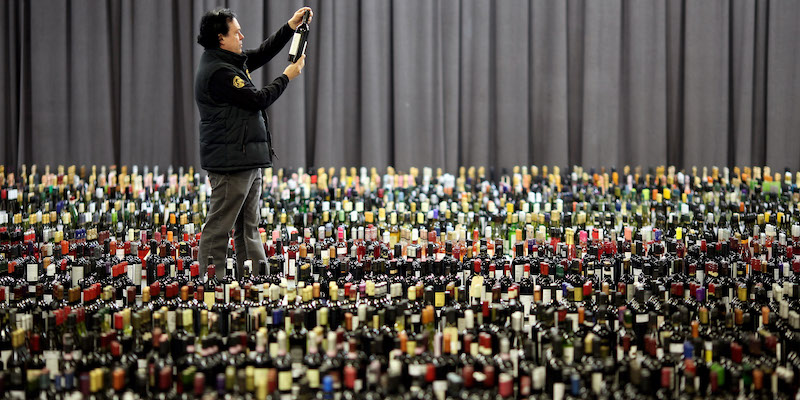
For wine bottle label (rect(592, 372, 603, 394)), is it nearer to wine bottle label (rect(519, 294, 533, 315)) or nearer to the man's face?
wine bottle label (rect(519, 294, 533, 315))

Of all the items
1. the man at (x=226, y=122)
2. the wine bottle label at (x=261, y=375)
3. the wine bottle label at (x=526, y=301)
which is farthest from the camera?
the man at (x=226, y=122)

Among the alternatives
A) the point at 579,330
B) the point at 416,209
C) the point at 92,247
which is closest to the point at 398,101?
the point at 416,209

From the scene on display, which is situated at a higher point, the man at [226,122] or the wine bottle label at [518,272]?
the man at [226,122]

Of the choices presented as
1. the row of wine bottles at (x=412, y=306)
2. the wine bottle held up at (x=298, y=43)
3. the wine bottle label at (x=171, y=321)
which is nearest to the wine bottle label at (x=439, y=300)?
the row of wine bottles at (x=412, y=306)

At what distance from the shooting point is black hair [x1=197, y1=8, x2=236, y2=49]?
3.92 meters

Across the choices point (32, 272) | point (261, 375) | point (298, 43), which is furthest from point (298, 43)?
point (261, 375)

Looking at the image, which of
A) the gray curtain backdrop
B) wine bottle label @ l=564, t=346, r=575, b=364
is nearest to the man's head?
wine bottle label @ l=564, t=346, r=575, b=364

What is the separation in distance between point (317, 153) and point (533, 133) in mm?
2068

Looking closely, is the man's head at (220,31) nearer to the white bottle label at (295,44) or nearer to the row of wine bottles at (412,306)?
the white bottle label at (295,44)

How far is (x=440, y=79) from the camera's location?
793cm

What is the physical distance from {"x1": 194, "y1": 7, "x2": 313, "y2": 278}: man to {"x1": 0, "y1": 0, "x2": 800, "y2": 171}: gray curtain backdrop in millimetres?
3894

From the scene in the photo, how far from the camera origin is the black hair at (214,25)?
12.8ft

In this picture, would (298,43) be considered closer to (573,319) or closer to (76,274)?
(76,274)

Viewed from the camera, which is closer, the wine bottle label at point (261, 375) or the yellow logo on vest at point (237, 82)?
the wine bottle label at point (261, 375)
